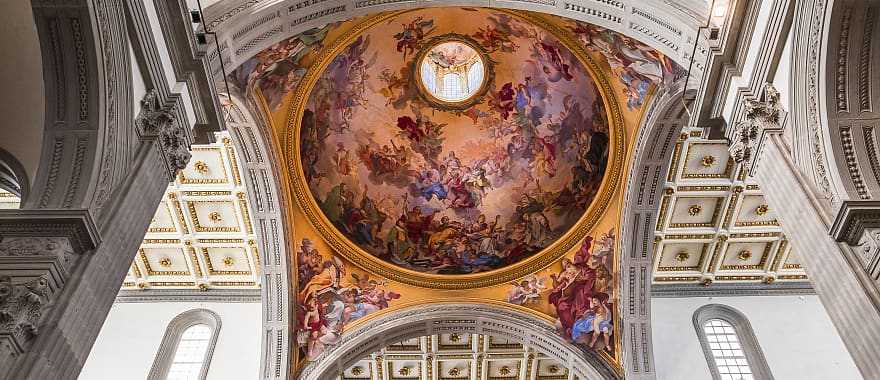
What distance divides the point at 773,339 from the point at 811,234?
11563mm

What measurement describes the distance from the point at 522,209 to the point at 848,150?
11520 millimetres

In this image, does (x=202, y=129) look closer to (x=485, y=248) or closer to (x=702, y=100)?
(x=702, y=100)

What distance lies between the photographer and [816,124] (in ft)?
22.6

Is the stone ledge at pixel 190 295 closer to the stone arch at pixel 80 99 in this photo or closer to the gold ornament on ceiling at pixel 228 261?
the gold ornament on ceiling at pixel 228 261

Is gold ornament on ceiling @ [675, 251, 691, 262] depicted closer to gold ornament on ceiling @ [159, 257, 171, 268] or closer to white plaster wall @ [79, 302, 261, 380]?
white plaster wall @ [79, 302, 261, 380]

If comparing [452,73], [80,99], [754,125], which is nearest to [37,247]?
[80,99]

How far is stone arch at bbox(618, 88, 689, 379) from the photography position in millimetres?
14211

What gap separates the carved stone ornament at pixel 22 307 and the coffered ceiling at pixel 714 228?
13382 millimetres

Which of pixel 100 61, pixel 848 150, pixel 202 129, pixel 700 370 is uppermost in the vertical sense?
pixel 700 370

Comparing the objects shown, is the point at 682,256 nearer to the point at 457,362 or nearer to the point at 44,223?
the point at 457,362

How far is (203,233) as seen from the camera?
58.6 ft

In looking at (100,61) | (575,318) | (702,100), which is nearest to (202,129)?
(100,61)

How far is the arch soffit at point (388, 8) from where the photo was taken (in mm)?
9000

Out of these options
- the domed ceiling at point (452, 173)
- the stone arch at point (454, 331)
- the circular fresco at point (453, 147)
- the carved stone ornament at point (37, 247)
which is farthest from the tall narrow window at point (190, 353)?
the carved stone ornament at point (37, 247)
